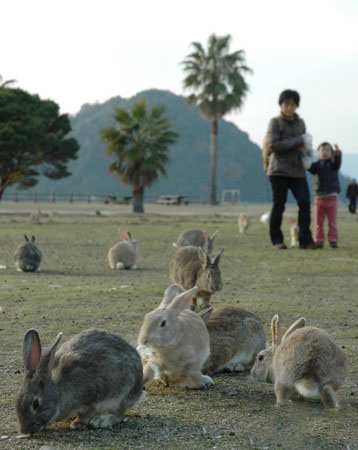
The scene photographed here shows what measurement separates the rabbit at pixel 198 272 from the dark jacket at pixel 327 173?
6493 millimetres

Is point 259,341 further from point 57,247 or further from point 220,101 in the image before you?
point 220,101

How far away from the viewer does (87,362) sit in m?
3.67

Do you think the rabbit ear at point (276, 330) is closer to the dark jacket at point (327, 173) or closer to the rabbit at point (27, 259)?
the rabbit at point (27, 259)

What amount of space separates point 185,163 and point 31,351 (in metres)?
144

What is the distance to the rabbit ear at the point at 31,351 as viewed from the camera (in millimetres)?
3375

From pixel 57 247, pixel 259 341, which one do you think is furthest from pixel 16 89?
pixel 259 341

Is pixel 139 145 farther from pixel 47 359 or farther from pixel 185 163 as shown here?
pixel 185 163

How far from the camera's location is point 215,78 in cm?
5284

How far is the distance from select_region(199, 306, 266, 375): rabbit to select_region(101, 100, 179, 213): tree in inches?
1331

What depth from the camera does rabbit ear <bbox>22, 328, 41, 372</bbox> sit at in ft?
11.1

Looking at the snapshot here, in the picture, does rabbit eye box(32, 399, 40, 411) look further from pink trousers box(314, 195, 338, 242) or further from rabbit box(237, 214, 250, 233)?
rabbit box(237, 214, 250, 233)

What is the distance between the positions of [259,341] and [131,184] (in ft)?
116

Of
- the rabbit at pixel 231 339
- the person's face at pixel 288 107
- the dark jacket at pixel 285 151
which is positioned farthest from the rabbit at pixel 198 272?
the person's face at pixel 288 107

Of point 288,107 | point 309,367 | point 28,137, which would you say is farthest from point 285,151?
point 28,137
